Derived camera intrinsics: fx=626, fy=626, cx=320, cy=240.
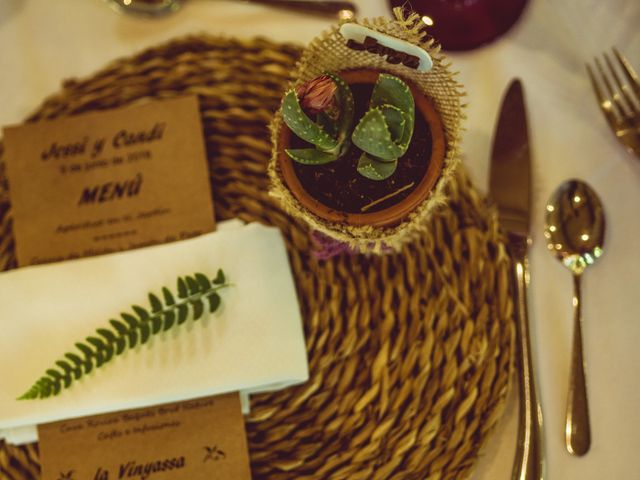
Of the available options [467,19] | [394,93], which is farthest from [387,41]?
[467,19]

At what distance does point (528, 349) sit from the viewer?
619mm

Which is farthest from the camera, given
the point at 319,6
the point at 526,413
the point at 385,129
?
the point at 319,6

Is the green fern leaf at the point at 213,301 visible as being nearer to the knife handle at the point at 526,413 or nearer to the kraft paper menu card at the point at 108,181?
the kraft paper menu card at the point at 108,181

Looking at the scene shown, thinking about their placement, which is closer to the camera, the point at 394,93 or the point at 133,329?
the point at 394,93

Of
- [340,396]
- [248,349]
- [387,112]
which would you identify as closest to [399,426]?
[340,396]

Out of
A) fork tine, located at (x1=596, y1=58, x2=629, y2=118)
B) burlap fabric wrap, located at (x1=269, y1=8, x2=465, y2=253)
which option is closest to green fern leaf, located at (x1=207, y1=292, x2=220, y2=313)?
burlap fabric wrap, located at (x1=269, y1=8, x2=465, y2=253)

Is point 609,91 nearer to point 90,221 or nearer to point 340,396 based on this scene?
point 340,396

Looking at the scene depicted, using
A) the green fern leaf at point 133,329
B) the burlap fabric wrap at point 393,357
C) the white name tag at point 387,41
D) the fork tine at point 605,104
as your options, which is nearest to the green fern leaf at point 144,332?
the green fern leaf at point 133,329

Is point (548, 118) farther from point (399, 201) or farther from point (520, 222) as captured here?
point (399, 201)

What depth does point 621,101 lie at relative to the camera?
0.66m

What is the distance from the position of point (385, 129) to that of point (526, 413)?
0.34m

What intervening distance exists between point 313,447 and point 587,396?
0.27 metres

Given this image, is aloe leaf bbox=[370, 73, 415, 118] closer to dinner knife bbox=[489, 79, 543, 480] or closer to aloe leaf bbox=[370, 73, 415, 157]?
aloe leaf bbox=[370, 73, 415, 157]

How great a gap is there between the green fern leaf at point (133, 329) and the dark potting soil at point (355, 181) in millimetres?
166
